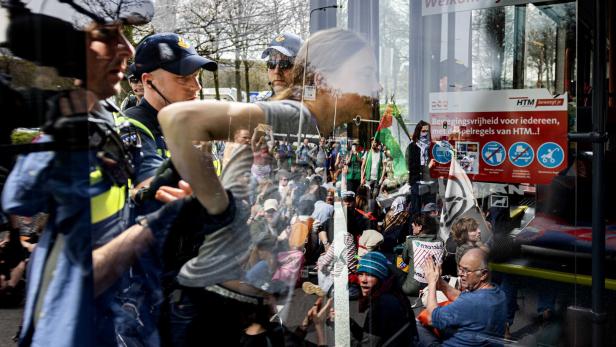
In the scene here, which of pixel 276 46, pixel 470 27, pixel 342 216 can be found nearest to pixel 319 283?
pixel 342 216

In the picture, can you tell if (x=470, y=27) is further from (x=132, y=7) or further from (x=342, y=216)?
(x=132, y=7)

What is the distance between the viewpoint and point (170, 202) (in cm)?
140

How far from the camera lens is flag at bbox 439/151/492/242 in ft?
7.37

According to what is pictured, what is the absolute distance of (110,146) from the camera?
4.52ft

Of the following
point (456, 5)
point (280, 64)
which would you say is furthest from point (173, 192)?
point (456, 5)

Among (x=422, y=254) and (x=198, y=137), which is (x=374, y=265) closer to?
(x=422, y=254)

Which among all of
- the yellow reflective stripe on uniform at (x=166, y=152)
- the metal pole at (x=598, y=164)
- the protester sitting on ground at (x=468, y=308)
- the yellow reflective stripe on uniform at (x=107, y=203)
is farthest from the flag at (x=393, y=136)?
the yellow reflective stripe on uniform at (x=107, y=203)

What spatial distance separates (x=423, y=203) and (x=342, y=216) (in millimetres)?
434

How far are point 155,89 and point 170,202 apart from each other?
0.99 feet

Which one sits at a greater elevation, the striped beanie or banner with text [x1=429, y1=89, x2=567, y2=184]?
banner with text [x1=429, y1=89, x2=567, y2=184]

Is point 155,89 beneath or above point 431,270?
above

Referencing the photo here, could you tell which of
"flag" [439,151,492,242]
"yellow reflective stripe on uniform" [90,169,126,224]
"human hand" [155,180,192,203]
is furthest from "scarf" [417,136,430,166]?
"yellow reflective stripe on uniform" [90,169,126,224]

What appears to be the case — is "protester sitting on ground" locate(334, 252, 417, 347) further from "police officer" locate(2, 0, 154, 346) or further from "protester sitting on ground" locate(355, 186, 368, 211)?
"police officer" locate(2, 0, 154, 346)

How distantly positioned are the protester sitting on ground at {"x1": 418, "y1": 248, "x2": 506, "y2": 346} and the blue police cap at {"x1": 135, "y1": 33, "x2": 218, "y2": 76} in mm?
1204
